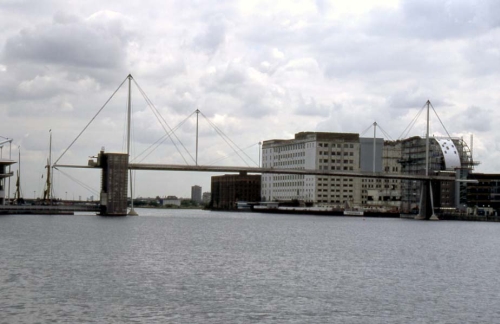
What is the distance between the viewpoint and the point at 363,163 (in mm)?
191125

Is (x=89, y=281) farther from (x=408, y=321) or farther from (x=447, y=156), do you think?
(x=447, y=156)

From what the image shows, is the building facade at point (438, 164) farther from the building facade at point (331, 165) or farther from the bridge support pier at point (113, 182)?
the bridge support pier at point (113, 182)

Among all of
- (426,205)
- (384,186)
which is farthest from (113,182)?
(384,186)

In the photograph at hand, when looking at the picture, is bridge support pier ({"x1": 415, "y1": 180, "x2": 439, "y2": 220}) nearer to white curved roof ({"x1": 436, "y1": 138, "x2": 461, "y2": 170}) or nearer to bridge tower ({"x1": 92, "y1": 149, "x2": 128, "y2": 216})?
white curved roof ({"x1": 436, "y1": 138, "x2": 461, "y2": 170})

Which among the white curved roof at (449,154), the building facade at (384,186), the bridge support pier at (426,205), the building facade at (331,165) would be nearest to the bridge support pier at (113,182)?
the bridge support pier at (426,205)

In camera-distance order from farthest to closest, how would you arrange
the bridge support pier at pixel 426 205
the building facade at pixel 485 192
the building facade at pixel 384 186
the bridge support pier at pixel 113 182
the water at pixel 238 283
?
the building facade at pixel 384 186
the building facade at pixel 485 192
the bridge support pier at pixel 426 205
the bridge support pier at pixel 113 182
the water at pixel 238 283

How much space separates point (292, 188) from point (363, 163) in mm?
18564

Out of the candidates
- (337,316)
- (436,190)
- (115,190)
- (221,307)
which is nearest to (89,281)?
(221,307)

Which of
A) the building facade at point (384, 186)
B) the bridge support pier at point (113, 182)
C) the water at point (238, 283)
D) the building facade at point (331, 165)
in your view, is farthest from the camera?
the building facade at point (384, 186)

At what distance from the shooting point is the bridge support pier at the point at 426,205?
13050 centimetres

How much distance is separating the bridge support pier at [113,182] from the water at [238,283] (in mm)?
43066

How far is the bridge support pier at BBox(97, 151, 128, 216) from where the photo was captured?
9844 centimetres

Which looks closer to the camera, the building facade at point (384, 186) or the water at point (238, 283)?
the water at point (238, 283)

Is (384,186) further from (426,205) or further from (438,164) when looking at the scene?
(426,205)
